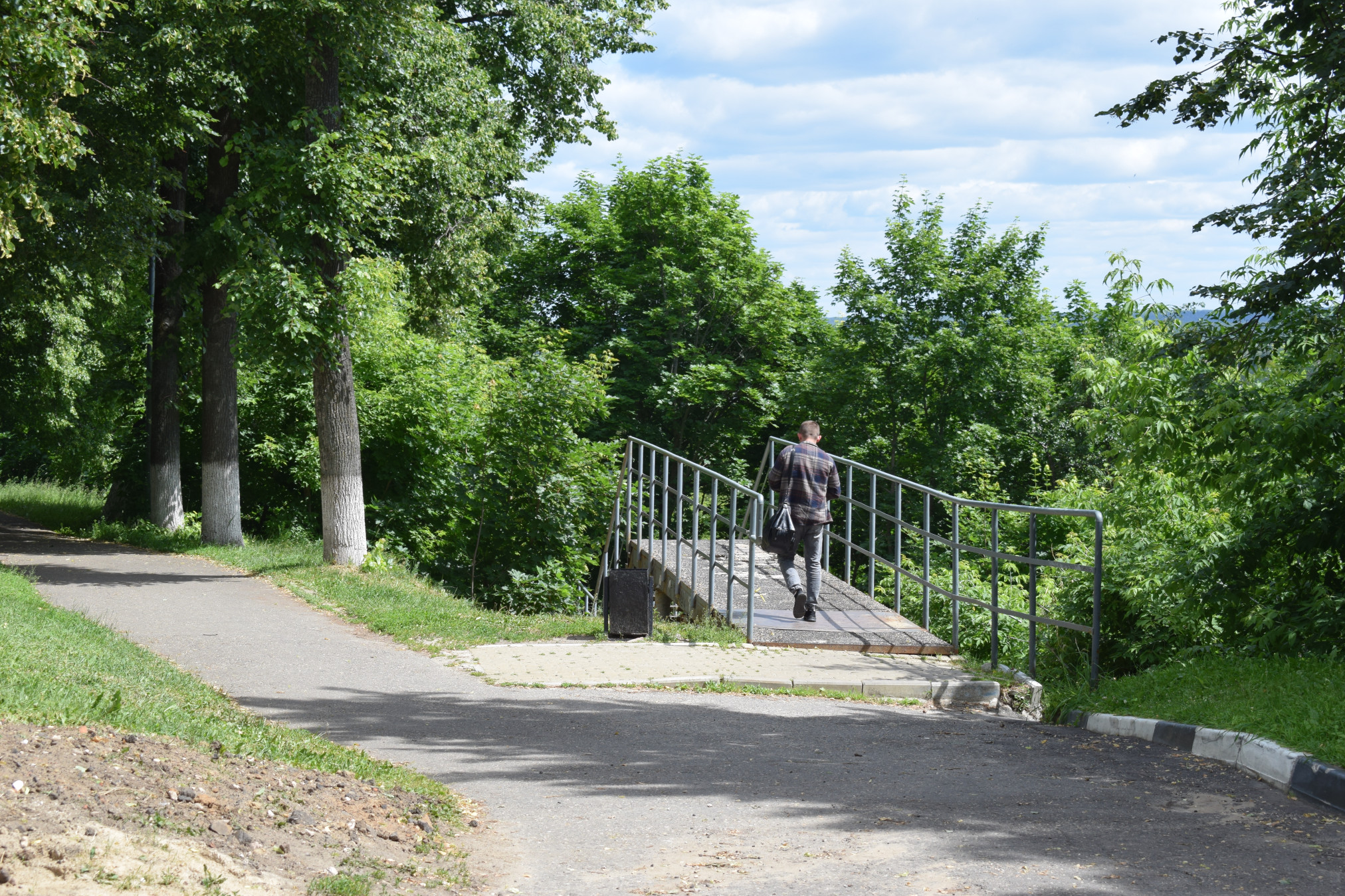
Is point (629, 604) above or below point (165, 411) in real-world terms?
below

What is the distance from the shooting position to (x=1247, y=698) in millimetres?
6773

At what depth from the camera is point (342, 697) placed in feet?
24.9

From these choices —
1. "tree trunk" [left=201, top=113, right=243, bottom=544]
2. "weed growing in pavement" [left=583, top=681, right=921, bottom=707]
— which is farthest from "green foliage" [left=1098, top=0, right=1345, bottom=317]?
"tree trunk" [left=201, top=113, right=243, bottom=544]

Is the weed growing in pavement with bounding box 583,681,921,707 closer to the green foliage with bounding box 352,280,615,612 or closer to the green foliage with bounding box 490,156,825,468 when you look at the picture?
the green foliage with bounding box 352,280,615,612

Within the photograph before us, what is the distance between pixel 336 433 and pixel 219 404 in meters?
3.99

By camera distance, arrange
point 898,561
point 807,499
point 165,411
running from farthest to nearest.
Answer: point 165,411
point 898,561
point 807,499

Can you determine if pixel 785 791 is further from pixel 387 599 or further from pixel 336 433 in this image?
pixel 336 433

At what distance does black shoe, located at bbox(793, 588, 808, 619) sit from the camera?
34.6 ft

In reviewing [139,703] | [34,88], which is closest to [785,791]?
[139,703]

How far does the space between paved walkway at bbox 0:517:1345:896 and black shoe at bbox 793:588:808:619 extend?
8.29 ft

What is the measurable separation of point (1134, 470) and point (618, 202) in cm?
2763

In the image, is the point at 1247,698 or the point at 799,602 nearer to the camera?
the point at 1247,698

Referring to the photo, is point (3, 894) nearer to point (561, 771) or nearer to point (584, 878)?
point (584, 878)

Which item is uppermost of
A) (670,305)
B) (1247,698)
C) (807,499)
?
(670,305)
